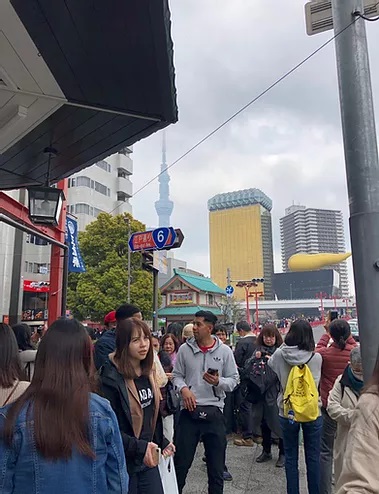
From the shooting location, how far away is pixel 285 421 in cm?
356

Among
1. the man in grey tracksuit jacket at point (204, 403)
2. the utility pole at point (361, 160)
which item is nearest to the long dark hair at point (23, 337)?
the man in grey tracksuit jacket at point (204, 403)

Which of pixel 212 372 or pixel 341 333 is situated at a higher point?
pixel 341 333

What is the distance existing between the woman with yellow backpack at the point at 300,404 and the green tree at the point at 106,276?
19.6m

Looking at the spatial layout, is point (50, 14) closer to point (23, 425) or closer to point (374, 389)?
point (23, 425)

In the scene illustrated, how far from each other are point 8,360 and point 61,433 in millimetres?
924

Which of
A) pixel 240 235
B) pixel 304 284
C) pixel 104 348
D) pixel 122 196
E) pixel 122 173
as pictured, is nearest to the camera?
pixel 104 348

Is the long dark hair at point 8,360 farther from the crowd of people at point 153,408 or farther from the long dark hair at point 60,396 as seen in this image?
the long dark hair at point 60,396

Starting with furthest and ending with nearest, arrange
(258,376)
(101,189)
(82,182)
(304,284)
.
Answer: (304,284)
(101,189)
(82,182)
(258,376)

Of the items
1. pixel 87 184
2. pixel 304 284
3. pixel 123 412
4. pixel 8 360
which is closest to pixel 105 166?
pixel 87 184

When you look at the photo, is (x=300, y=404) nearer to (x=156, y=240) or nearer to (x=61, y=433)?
(x=61, y=433)

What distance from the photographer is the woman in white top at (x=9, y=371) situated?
6.83 ft

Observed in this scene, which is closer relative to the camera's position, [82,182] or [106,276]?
[106,276]

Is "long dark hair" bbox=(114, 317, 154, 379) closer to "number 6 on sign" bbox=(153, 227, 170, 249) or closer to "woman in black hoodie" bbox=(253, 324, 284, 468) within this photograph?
"woman in black hoodie" bbox=(253, 324, 284, 468)

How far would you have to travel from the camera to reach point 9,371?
86.4 inches
